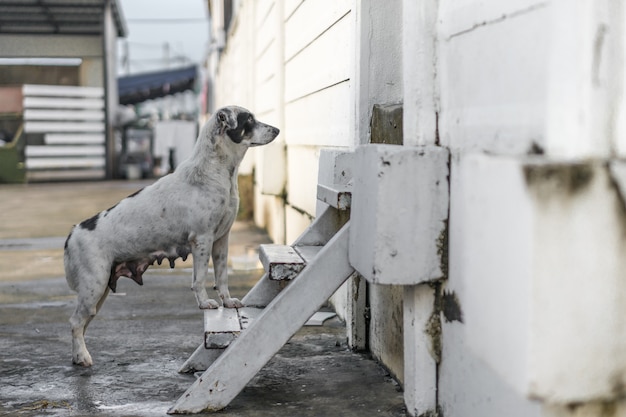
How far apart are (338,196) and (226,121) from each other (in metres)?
0.82

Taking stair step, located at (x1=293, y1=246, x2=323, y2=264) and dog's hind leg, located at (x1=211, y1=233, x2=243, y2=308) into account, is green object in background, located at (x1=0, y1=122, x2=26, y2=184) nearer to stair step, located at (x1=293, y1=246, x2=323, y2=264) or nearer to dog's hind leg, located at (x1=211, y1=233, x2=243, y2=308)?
dog's hind leg, located at (x1=211, y1=233, x2=243, y2=308)

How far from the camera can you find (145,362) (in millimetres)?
4316

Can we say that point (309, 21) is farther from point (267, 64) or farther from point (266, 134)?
point (267, 64)

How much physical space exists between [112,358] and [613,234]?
9.78 feet

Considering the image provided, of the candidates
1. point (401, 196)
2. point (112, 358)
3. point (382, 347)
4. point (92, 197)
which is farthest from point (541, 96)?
point (92, 197)

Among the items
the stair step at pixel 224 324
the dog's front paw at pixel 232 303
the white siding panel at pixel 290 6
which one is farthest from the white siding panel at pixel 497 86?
the white siding panel at pixel 290 6

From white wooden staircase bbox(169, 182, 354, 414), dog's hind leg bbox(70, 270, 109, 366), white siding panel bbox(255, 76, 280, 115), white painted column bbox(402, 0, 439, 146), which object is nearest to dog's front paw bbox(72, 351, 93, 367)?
dog's hind leg bbox(70, 270, 109, 366)

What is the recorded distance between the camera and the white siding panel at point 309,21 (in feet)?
17.1

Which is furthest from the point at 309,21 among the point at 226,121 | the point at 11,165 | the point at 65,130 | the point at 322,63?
the point at 65,130

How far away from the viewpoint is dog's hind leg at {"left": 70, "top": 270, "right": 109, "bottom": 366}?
4.15 meters

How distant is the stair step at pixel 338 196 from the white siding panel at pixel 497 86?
0.69m

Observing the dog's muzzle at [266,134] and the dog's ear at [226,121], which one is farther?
the dog's muzzle at [266,134]

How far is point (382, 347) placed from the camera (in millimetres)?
4148

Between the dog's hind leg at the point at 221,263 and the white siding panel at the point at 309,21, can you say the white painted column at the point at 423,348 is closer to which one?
Answer: the dog's hind leg at the point at 221,263
